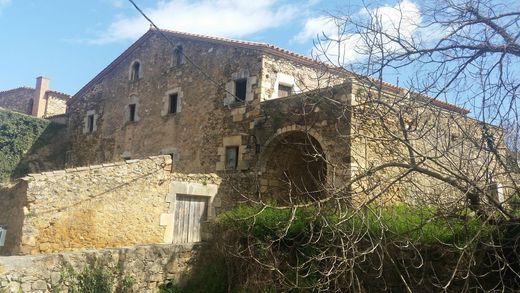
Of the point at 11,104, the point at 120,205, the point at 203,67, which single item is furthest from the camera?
the point at 11,104

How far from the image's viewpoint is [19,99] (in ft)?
88.1

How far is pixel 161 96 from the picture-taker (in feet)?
50.3

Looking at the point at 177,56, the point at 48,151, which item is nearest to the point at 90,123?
the point at 48,151

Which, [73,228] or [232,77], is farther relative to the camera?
[232,77]

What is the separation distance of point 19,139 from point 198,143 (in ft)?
32.0

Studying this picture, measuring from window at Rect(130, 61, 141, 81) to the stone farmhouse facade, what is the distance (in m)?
0.04

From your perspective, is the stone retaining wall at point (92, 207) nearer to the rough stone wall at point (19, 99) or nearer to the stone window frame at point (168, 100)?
the stone window frame at point (168, 100)

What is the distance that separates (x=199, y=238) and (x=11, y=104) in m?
22.4

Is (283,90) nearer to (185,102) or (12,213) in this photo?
(185,102)

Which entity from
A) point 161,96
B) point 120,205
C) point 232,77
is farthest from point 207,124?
point 120,205

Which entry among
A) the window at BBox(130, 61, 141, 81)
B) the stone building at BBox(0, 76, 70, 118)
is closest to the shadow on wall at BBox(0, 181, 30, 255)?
the window at BBox(130, 61, 141, 81)

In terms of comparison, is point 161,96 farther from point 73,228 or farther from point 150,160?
point 73,228

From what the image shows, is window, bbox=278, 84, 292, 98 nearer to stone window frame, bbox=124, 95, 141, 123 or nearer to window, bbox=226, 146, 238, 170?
window, bbox=226, 146, 238, 170

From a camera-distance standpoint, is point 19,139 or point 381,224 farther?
point 19,139
